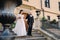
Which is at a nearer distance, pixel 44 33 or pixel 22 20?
pixel 22 20

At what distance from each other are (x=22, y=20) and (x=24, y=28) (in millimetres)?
577

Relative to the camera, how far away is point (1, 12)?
3.80 m

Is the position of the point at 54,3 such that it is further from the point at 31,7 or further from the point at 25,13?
the point at 25,13

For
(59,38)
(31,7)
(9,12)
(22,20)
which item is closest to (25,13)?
(22,20)

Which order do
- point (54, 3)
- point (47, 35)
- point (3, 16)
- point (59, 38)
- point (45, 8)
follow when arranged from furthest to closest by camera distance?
1. point (54, 3)
2. point (45, 8)
3. point (47, 35)
4. point (59, 38)
5. point (3, 16)

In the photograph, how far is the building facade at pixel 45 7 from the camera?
28188mm

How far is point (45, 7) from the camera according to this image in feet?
104

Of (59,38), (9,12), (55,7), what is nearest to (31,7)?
(55,7)

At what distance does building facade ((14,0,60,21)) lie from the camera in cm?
2819

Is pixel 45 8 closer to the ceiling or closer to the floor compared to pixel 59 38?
closer to the ceiling

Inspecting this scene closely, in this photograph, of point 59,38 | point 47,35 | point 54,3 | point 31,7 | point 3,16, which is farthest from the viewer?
point 54,3

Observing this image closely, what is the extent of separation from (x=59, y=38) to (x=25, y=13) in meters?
2.34

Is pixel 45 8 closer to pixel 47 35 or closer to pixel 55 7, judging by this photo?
pixel 55 7

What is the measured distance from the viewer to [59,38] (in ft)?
43.2
